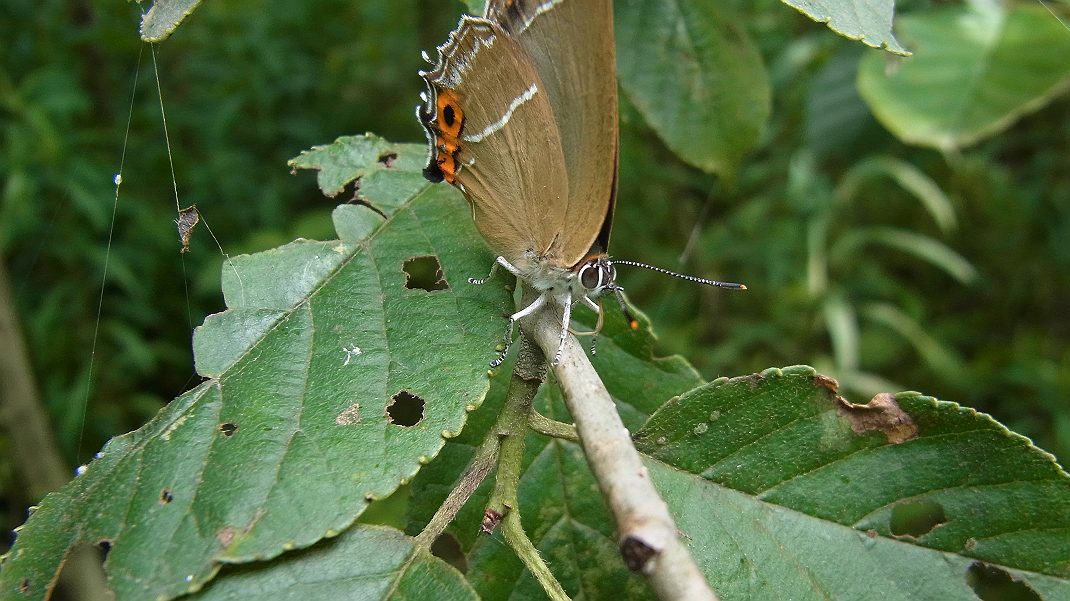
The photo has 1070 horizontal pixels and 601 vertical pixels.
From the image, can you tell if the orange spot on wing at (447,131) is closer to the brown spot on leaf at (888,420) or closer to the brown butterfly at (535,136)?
the brown butterfly at (535,136)

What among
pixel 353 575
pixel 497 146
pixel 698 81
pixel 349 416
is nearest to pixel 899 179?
pixel 698 81

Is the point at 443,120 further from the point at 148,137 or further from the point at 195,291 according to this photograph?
the point at 148,137

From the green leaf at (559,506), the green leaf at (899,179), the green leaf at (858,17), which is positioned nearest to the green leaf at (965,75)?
the green leaf at (858,17)

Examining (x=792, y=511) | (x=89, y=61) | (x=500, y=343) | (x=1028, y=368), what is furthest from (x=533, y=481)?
(x=1028, y=368)

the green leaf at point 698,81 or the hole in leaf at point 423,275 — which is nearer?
the hole in leaf at point 423,275

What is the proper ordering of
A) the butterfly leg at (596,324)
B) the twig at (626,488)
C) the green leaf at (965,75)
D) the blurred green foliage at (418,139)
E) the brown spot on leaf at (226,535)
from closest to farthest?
the twig at (626,488) < the brown spot on leaf at (226,535) < the butterfly leg at (596,324) < the green leaf at (965,75) < the blurred green foliage at (418,139)

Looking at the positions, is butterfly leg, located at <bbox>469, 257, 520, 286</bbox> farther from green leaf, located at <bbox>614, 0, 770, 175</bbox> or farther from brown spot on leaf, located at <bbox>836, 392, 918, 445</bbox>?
brown spot on leaf, located at <bbox>836, 392, 918, 445</bbox>

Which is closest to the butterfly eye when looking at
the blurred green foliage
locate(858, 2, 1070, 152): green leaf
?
locate(858, 2, 1070, 152): green leaf

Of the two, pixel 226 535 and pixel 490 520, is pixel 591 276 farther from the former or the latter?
pixel 226 535
